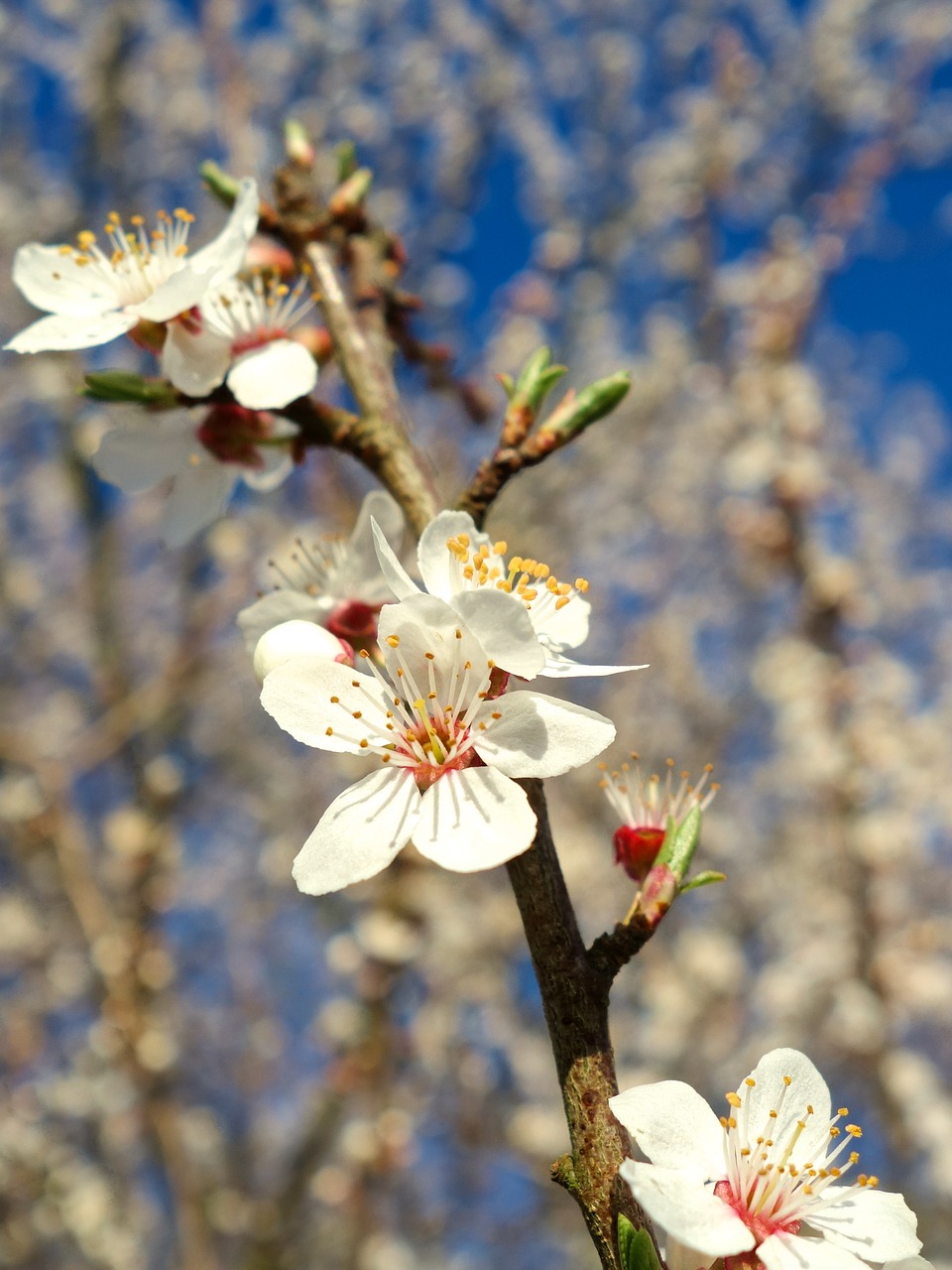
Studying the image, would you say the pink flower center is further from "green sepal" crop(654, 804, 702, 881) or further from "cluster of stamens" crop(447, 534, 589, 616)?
"green sepal" crop(654, 804, 702, 881)

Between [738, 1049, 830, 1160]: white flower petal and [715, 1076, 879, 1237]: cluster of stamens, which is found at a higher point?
[738, 1049, 830, 1160]: white flower petal

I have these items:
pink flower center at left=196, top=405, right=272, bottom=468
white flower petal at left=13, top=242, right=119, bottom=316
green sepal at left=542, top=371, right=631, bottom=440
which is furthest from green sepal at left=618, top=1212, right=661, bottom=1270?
white flower petal at left=13, top=242, right=119, bottom=316

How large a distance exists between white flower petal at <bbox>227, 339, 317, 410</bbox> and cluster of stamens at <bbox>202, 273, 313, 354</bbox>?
0.05 m

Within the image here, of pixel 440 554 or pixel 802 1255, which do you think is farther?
pixel 440 554

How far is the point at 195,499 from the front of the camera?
126 cm

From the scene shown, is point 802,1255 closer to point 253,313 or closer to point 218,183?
point 253,313

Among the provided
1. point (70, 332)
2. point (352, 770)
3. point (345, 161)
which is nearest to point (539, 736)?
point (70, 332)

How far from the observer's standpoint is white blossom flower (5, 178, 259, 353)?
1.09m

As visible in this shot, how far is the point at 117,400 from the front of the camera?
3.84 feet

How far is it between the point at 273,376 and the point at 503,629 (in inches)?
17.8

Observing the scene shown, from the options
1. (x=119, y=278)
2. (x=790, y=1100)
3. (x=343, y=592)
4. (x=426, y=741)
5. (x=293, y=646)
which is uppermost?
(x=119, y=278)

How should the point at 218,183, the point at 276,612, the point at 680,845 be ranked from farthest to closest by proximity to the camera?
the point at 218,183, the point at 276,612, the point at 680,845

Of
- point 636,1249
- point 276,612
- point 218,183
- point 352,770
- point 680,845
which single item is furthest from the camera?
point 352,770

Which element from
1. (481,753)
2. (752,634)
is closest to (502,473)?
(481,753)
